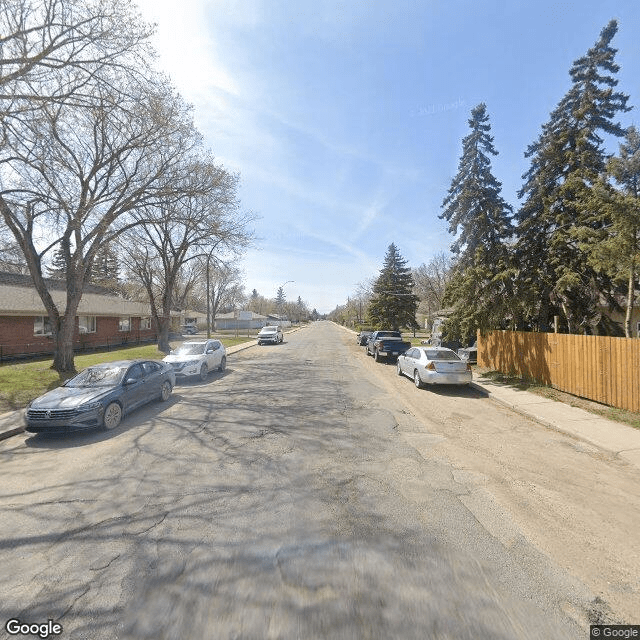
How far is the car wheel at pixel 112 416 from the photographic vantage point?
741cm

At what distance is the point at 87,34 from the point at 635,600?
15638mm

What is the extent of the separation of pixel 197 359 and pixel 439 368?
9.26 metres

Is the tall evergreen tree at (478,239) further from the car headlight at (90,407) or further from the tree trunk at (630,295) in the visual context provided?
the car headlight at (90,407)

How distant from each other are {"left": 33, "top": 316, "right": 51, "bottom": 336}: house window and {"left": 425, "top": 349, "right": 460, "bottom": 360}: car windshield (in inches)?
896

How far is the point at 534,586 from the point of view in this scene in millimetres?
2996

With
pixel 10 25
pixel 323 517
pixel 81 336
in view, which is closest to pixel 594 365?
pixel 323 517

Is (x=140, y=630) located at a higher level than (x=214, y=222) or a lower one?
lower

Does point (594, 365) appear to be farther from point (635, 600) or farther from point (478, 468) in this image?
point (635, 600)

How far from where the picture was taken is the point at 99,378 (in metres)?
8.48

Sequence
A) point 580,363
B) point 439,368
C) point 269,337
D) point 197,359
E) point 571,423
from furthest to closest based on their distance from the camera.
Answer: point 269,337
point 197,359
point 439,368
point 580,363
point 571,423

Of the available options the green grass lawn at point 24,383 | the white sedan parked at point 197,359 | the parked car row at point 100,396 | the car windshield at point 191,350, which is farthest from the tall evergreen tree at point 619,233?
the green grass lawn at point 24,383

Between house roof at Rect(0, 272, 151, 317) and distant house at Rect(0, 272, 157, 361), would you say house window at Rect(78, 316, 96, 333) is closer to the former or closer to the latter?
distant house at Rect(0, 272, 157, 361)

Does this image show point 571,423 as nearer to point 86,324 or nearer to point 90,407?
point 90,407

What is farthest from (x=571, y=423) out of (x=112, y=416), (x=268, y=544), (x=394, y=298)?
(x=394, y=298)
